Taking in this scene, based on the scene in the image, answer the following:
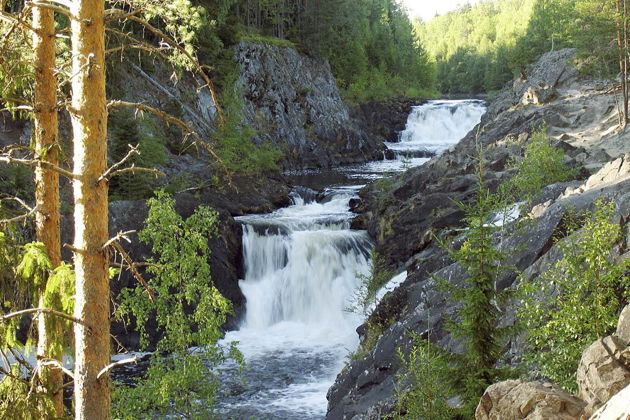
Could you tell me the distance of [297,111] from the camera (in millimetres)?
43125

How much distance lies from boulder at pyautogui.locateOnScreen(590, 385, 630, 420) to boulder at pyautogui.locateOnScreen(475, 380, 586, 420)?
1.50m

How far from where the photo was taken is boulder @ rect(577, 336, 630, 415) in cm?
542

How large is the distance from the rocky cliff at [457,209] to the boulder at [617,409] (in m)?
3.14

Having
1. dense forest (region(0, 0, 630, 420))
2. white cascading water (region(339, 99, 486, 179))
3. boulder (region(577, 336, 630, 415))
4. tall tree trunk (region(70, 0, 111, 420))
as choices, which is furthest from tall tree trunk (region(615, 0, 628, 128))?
tall tree trunk (region(70, 0, 111, 420))

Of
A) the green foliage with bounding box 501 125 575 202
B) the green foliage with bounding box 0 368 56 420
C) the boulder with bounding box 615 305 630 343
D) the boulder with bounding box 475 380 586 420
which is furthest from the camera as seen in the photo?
the green foliage with bounding box 501 125 575 202

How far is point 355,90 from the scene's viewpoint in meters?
57.4

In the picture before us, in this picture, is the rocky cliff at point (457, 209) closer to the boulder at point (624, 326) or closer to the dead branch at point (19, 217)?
the boulder at point (624, 326)

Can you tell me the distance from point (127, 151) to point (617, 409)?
20.2 m

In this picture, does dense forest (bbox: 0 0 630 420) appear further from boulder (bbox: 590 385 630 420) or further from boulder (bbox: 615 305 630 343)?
boulder (bbox: 590 385 630 420)

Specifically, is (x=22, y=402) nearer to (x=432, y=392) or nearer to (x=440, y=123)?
(x=432, y=392)

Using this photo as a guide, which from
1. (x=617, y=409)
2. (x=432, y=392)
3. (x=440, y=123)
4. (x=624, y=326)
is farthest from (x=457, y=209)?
(x=440, y=123)

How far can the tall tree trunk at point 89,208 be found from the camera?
16.9 feet

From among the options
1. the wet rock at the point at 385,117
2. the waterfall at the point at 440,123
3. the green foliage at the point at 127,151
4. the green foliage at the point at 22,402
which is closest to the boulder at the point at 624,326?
the green foliage at the point at 22,402

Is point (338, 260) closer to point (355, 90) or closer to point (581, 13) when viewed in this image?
point (581, 13)
